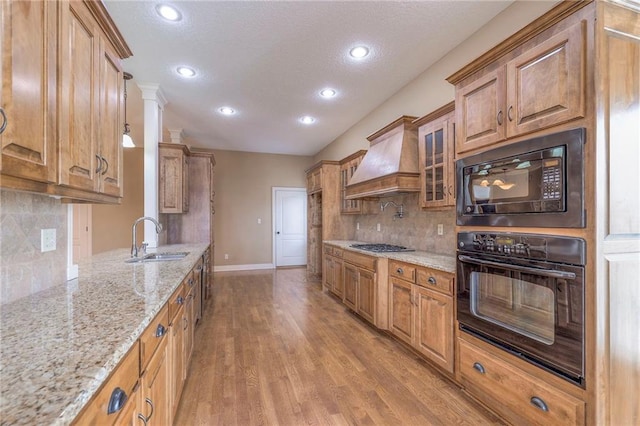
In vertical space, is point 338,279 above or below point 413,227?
below

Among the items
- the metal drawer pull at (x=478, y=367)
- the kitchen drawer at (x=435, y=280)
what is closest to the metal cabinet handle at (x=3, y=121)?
the kitchen drawer at (x=435, y=280)

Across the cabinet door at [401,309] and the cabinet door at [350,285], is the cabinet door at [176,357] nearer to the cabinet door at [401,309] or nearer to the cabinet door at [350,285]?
the cabinet door at [401,309]

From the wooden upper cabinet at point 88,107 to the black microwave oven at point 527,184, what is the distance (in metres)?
2.24

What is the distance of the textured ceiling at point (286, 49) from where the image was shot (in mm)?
2238

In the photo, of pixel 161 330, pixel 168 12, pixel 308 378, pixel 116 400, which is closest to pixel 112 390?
pixel 116 400

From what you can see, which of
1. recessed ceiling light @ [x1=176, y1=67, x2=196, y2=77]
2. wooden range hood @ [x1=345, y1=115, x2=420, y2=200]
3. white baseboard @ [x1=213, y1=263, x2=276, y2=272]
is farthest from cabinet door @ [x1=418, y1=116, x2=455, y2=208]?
white baseboard @ [x1=213, y1=263, x2=276, y2=272]

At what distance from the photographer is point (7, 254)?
119cm

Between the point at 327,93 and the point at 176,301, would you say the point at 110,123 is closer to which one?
the point at 176,301

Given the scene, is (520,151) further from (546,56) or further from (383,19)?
(383,19)

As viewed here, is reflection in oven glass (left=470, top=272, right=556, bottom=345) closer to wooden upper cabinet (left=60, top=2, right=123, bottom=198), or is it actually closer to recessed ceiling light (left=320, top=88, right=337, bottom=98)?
wooden upper cabinet (left=60, top=2, right=123, bottom=198)

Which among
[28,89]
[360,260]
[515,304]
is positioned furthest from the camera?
[360,260]

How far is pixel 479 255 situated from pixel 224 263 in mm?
5873

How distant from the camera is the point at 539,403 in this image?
4.87ft

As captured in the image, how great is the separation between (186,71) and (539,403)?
4137 millimetres
